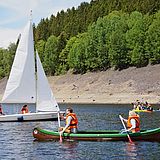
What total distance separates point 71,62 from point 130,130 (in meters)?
123

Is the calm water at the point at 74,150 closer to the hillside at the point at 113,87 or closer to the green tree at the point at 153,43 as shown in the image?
the hillside at the point at 113,87

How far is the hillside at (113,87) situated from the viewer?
110 m

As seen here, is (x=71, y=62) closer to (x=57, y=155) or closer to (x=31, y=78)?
(x=31, y=78)

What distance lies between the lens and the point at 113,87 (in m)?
119

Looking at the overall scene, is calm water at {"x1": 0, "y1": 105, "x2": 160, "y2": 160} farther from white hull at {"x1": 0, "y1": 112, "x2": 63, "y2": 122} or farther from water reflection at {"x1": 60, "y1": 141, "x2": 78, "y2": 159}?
white hull at {"x1": 0, "y1": 112, "x2": 63, "y2": 122}

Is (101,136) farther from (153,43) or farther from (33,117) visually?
(153,43)

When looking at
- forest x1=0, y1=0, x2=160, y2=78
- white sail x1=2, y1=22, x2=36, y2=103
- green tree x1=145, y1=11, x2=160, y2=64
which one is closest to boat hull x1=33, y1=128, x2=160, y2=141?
white sail x1=2, y1=22, x2=36, y2=103

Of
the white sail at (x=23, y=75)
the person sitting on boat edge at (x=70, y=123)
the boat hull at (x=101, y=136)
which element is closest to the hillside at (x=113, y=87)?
the white sail at (x=23, y=75)

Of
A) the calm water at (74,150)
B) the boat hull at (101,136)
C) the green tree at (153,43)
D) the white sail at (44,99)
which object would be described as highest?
the green tree at (153,43)

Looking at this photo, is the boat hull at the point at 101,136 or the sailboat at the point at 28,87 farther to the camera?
the sailboat at the point at 28,87

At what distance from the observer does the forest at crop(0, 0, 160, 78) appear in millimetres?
131625

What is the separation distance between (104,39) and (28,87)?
3649 inches

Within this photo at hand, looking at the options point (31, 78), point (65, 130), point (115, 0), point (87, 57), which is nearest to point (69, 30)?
point (115, 0)

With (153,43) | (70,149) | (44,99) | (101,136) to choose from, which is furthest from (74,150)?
(153,43)
